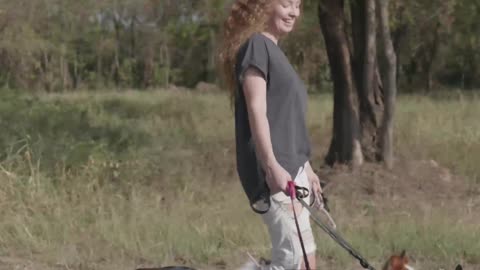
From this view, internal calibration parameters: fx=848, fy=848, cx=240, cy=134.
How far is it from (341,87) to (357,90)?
0.77 ft

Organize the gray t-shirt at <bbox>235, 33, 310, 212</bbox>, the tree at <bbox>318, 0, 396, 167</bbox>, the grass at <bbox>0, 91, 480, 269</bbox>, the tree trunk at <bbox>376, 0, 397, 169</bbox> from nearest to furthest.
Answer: the gray t-shirt at <bbox>235, 33, 310, 212</bbox>, the grass at <bbox>0, 91, 480, 269</bbox>, the tree trunk at <bbox>376, 0, 397, 169</bbox>, the tree at <bbox>318, 0, 396, 167</bbox>

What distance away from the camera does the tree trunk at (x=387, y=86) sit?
10.1 m

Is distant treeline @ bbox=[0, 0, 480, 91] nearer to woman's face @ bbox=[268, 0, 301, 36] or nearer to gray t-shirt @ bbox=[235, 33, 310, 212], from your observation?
woman's face @ bbox=[268, 0, 301, 36]

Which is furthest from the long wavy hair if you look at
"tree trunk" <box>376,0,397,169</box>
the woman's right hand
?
"tree trunk" <box>376,0,397,169</box>

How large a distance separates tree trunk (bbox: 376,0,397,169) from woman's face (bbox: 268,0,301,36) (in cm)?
625

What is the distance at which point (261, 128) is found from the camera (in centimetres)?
357

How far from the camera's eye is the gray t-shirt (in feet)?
12.1

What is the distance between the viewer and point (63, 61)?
41.0 m

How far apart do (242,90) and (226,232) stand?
11.1ft

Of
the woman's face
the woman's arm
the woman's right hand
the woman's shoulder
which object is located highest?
the woman's face

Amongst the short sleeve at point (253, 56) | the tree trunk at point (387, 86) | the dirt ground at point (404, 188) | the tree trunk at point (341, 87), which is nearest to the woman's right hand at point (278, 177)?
the short sleeve at point (253, 56)

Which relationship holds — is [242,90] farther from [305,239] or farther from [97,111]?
[97,111]

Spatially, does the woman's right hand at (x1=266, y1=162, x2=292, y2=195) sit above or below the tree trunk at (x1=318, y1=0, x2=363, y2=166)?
above

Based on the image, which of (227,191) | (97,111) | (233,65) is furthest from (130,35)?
(233,65)
